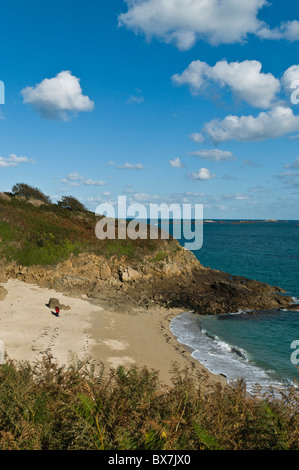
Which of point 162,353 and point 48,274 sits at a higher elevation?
point 48,274

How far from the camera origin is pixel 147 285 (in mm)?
34062

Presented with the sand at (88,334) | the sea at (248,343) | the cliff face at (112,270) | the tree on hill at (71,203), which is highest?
the tree on hill at (71,203)

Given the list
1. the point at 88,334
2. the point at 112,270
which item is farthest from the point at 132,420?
the point at 112,270

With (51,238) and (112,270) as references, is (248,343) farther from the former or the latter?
(51,238)

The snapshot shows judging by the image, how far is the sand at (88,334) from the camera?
17031 millimetres

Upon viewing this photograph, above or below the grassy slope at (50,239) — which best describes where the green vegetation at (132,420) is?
below

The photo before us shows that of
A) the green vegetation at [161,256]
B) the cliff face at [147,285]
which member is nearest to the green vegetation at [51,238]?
the green vegetation at [161,256]

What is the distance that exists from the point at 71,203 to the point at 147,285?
22968 mm

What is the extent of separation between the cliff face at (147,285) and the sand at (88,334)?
2.30 m

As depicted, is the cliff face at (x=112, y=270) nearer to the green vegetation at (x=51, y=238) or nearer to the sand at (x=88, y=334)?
the green vegetation at (x=51, y=238)
